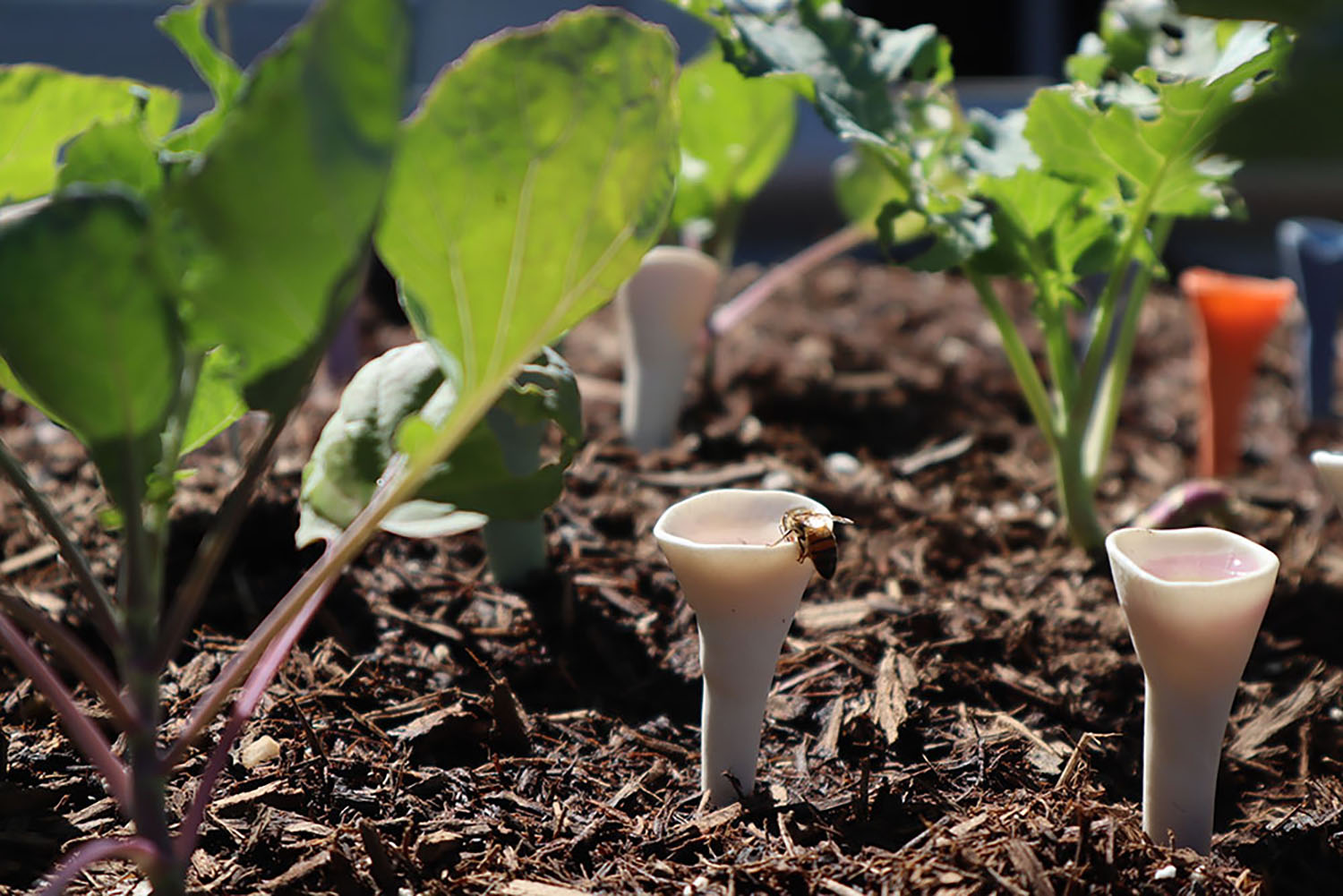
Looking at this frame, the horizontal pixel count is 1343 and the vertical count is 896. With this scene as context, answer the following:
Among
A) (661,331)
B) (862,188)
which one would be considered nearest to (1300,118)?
(661,331)

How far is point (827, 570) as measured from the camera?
0.82 m

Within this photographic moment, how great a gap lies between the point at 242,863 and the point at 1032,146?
0.89 meters

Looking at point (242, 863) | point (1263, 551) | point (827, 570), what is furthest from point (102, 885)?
point (1263, 551)

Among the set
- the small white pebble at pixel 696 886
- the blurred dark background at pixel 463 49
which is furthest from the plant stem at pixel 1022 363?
the blurred dark background at pixel 463 49

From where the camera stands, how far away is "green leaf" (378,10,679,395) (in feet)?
1.96

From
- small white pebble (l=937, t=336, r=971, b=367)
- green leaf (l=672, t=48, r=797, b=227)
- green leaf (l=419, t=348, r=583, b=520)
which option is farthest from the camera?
small white pebble (l=937, t=336, r=971, b=367)

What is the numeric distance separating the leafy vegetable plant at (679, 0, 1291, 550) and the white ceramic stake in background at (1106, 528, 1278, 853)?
Answer: 39 cm

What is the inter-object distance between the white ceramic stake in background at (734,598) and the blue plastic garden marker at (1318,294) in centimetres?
136

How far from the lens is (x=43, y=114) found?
3.03 feet

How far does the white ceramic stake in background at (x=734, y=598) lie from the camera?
0.77 metres

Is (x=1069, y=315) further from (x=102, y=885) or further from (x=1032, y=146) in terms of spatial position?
(x=102, y=885)

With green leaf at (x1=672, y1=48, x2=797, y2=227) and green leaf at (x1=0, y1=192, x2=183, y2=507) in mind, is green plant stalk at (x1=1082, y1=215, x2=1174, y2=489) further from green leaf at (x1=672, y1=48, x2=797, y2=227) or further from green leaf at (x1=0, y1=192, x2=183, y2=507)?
green leaf at (x1=0, y1=192, x2=183, y2=507)

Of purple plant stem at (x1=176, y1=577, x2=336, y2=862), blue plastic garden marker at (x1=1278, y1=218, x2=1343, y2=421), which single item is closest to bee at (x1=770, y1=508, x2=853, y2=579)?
purple plant stem at (x1=176, y1=577, x2=336, y2=862)

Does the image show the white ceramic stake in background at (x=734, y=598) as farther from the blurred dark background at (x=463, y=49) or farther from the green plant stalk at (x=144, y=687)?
the blurred dark background at (x=463, y=49)
